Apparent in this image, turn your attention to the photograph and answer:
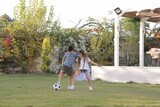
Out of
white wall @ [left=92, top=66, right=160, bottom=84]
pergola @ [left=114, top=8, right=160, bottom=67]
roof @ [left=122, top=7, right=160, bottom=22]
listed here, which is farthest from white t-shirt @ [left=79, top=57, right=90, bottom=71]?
roof @ [left=122, top=7, right=160, bottom=22]

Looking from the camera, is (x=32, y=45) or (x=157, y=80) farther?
(x=32, y=45)

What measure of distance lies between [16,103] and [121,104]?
2248 millimetres

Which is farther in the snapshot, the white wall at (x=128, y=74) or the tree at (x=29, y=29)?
the tree at (x=29, y=29)

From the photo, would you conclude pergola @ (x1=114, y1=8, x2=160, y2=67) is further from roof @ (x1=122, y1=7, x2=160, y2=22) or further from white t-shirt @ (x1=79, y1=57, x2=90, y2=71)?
white t-shirt @ (x1=79, y1=57, x2=90, y2=71)

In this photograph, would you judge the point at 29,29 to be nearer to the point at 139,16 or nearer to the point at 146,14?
the point at 139,16

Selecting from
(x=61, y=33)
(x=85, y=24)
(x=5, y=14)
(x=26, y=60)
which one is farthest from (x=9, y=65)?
(x=5, y=14)

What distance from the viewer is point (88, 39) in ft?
79.9

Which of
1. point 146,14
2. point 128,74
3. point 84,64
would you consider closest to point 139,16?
point 146,14

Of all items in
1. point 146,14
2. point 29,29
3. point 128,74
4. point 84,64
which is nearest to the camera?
point 84,64

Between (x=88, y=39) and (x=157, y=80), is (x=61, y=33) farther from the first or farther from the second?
(x=157, y=80)

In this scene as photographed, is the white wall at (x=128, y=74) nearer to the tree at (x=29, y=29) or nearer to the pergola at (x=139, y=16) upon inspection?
the pergola at (x=139, y=16)

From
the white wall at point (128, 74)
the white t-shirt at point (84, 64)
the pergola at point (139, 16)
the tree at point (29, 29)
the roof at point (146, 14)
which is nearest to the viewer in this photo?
the white t-shirt at point (84, 64)

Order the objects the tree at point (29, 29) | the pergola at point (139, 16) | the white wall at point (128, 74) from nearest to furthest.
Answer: the white wall at point (128, 74) < the pergola at point (139, 16) < the tree at point (29, 29)

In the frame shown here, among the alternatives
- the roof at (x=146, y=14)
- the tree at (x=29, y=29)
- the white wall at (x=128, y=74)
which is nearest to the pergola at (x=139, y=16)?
the roof at (x=146, y=14)
